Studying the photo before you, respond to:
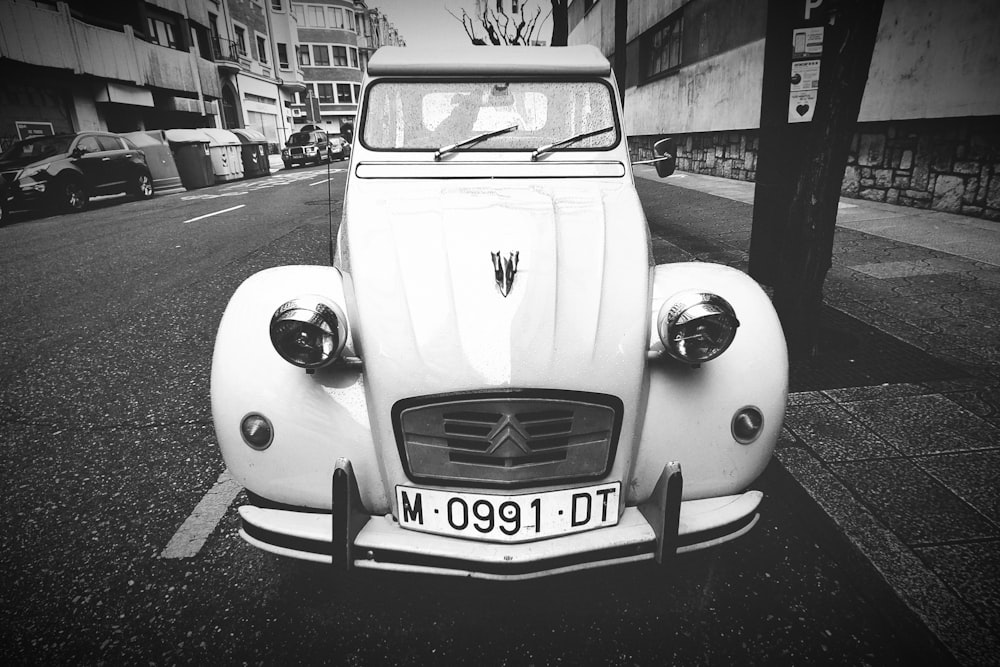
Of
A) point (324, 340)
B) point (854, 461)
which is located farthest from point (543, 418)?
point (854, 461)

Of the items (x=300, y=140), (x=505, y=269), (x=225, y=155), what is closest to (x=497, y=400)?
(x=505, y=269)

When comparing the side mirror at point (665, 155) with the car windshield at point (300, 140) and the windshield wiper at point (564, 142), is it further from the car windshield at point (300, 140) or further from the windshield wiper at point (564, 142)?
the car windshield at point (300, 140)

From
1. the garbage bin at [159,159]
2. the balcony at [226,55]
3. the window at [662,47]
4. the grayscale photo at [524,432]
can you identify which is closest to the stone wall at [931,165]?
the grayscale photo at [524,432]

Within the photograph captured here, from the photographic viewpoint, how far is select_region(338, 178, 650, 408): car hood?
1.78 metres

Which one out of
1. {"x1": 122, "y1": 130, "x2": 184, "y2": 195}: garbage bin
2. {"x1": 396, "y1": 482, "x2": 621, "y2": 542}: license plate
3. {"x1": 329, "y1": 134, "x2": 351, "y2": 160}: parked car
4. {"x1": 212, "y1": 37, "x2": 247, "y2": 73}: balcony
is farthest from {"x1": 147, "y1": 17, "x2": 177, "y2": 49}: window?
{"x1": 396, "y1": 482, "x2": 621, "y2": 542}: license plate

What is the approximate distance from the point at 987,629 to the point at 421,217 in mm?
2352

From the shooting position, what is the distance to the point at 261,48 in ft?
147

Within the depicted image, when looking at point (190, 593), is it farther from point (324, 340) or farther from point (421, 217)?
point (421, 217)

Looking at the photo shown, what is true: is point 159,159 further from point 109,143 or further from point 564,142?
point 564,142

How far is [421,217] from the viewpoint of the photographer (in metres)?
2.30

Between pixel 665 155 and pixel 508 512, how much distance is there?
101 inches

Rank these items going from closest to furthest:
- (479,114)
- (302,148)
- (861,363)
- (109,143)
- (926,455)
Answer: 1. (926,455)
2. (479,114)
3. (861,363)
4. (109,143)
5. (302,148)

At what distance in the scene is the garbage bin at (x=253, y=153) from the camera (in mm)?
22656

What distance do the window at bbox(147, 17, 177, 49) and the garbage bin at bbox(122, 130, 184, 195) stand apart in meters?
13.5
